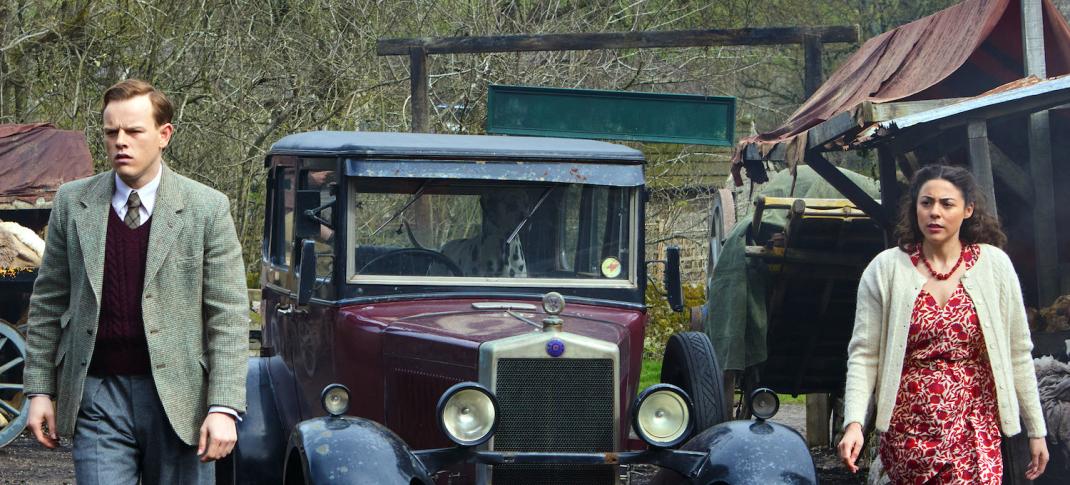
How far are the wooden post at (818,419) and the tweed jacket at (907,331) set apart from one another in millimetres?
6795

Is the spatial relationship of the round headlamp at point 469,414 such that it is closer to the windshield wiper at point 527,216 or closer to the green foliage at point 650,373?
the windshield wiper at point 527,216

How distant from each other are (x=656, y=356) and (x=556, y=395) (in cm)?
1210

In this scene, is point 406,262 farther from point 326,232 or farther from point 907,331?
point 907,331

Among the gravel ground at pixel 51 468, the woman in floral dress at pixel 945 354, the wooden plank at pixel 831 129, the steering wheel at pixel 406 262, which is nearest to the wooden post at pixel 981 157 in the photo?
the wooden plank at pixel 831 129

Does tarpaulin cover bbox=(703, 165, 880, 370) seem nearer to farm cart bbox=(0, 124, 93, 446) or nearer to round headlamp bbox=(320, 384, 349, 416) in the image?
farm cart bbox=(0, 124, 93, 446)

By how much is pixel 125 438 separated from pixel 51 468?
584cm

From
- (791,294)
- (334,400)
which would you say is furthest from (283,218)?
(791,294)

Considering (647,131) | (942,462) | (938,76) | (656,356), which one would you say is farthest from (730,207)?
(942,462)

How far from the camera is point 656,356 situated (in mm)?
16938

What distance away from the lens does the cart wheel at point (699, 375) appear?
5645 mm

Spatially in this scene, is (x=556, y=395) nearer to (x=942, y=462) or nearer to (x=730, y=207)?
(x=942, y=462)

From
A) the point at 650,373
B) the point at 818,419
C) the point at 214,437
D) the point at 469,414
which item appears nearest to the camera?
the point at 214,437

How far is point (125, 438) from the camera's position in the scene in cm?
358

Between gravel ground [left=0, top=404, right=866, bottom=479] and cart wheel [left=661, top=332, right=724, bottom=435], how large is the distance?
78.1 inches
